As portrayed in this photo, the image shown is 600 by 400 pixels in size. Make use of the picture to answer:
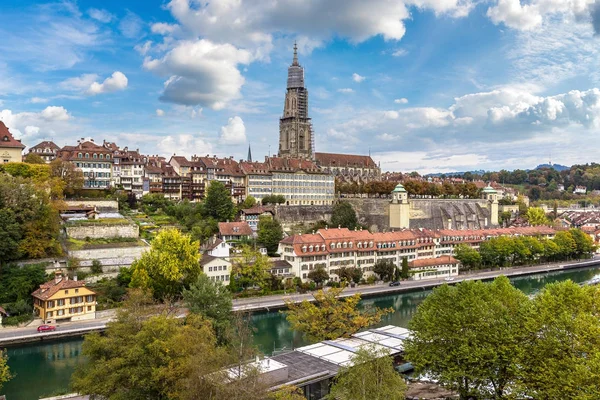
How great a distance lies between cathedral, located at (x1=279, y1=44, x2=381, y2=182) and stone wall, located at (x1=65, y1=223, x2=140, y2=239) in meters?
49.3

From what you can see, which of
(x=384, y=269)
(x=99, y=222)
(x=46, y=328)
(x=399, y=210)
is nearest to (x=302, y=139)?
(x=399, y=210)

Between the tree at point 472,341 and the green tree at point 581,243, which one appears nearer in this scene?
the tree at point 472,341

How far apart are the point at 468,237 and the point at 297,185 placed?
25315 millimetres

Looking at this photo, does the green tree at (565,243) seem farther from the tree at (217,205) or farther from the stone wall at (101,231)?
the stone wall at (101,231)

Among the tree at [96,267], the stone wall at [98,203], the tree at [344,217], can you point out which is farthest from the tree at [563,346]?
the stone wall at [98,203]

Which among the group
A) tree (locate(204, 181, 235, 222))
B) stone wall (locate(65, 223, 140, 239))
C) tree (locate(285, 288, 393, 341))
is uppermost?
tree (locate(204, 181, 235, 222))

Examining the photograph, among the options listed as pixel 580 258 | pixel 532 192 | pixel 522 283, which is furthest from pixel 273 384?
pixel 532 192

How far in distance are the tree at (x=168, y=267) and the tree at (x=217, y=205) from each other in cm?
1828

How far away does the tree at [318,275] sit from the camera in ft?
145

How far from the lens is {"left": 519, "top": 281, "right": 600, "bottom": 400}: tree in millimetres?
14375

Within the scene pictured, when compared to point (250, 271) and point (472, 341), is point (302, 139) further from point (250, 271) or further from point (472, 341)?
point (472, 341)

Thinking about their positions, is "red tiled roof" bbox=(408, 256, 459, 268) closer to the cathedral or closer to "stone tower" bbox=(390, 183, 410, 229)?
"stone tower" bbox=(390, 183, 410, 229)

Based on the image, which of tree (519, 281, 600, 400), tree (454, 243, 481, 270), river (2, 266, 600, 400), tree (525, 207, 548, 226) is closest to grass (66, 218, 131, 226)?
river (2, 266, 600, 400)

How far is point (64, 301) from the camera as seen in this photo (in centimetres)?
3284
